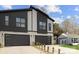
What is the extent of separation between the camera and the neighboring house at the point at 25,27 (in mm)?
4680

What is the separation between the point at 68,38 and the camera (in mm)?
4777

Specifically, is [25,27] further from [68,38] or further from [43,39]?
[68,38]

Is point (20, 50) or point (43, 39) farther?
point (43, 39)

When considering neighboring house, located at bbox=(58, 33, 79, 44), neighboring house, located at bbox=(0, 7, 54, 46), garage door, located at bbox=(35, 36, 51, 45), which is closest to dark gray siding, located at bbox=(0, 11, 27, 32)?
neighboring house, located at bbox=(0, 7, 54, 46)

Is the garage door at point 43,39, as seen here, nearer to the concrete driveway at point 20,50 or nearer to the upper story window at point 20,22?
the concrete driveway at point 20,50

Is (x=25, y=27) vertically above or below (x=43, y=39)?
above

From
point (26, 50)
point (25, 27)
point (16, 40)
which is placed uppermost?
point (25, 27)

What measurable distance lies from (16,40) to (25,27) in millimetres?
208

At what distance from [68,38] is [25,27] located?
0.58 meters

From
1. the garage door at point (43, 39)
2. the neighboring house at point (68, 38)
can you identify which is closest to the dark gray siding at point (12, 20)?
the garage door at point (43, 39)

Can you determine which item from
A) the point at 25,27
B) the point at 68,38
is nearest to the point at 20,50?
the point at 25,27

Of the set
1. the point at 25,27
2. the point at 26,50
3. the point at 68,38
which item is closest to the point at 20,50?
the point at 26,50

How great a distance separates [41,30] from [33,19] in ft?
0.60

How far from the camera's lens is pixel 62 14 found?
473 cm
